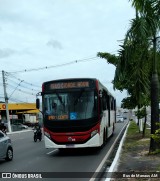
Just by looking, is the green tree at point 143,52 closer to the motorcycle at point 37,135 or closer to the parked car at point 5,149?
the parked car at point 5,149

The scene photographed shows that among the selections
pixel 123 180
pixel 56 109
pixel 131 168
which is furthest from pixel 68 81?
pixel 123 180

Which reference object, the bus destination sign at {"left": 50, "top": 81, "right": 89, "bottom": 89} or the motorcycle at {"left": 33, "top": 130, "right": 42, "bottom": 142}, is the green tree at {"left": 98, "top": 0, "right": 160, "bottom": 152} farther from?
the motorcycle at {"left": 33, "top": 130, "right": 42, "bottom": 142}

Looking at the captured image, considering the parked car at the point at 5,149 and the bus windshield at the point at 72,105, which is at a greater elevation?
the bus windshield at the point at 72,105

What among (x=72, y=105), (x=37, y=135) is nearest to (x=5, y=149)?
(x=72, y=105)

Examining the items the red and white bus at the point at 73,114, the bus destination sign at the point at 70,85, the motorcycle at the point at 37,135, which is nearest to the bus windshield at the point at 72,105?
the red and white bus at the point at 73,114

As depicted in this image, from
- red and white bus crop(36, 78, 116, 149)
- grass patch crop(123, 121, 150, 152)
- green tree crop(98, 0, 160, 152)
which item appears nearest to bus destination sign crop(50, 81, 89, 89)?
red and white bus crop(36, 78, 116, 149)

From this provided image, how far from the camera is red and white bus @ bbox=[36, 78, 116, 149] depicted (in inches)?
710

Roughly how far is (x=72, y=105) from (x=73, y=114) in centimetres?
41

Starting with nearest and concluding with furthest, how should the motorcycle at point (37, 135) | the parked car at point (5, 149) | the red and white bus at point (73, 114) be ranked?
the parked car at point (5, 149) → the red and white bus at point (73, 114) → the motorcycle at point (37, 135)

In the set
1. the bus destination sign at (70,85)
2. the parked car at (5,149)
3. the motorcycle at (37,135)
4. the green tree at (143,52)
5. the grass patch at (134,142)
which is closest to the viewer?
the green tree at (143,52)

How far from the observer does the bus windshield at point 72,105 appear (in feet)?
59.3

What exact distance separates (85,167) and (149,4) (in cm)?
626

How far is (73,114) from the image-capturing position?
1805 centimetres

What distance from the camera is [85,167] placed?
1400 cm
